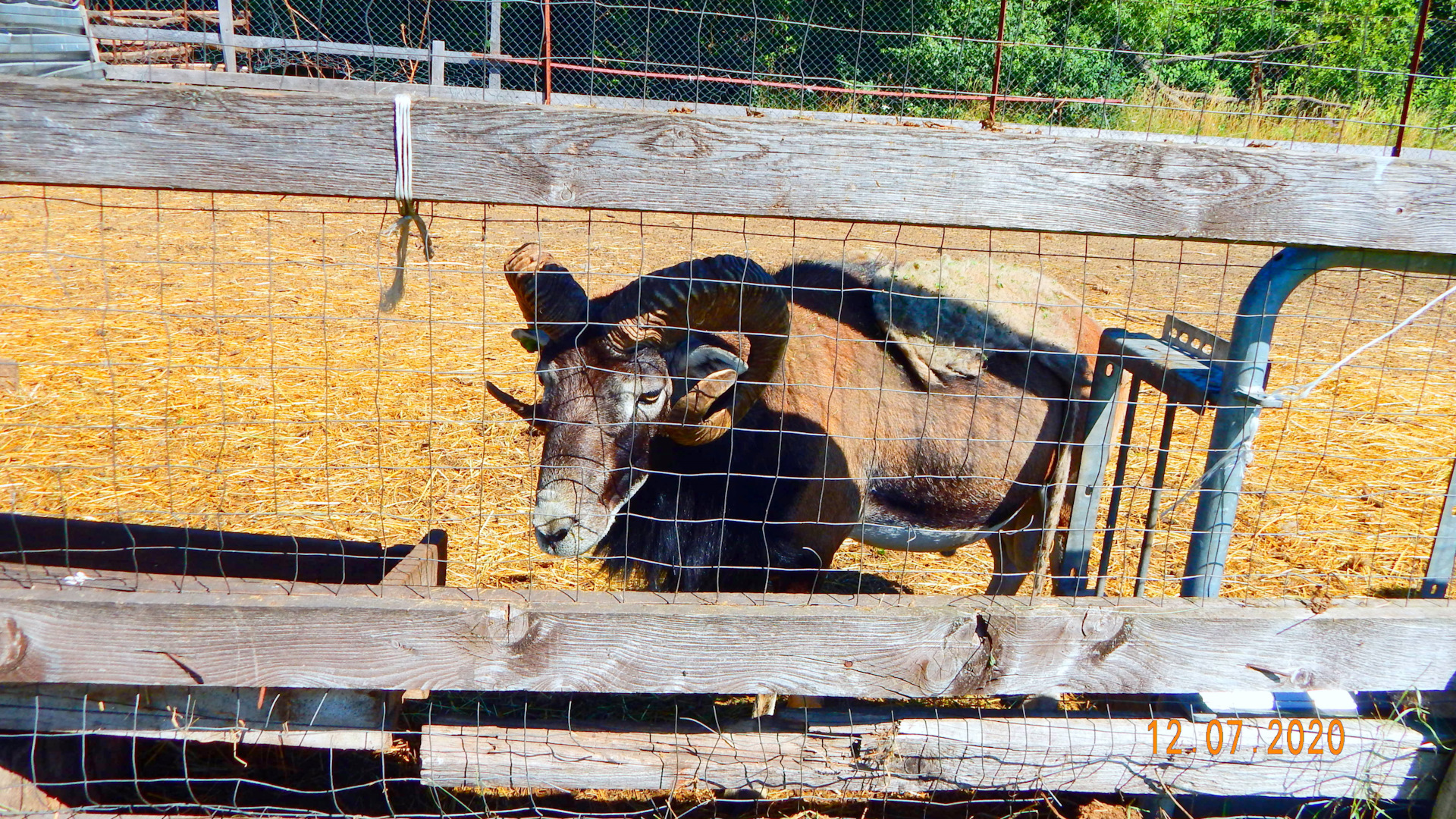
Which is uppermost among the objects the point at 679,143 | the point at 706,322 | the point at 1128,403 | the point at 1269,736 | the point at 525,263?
the point at 679,143

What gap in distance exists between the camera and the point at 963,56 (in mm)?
19750

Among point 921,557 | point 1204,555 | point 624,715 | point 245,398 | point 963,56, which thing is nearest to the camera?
point 1204,555

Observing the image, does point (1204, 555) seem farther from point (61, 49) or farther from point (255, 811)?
point (61, 49)

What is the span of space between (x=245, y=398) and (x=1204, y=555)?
250 inches

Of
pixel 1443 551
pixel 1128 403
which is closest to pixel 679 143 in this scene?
pixel 1128 403

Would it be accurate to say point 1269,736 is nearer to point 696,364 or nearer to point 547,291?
point 696,364

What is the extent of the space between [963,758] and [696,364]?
74.7 inches

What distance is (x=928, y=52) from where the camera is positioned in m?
19.9

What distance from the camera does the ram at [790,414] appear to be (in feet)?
12.9

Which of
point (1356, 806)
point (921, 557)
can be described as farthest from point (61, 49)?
point (1356, 806)

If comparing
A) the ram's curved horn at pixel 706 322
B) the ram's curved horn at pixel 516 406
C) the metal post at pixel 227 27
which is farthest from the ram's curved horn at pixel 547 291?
the metal post at pixel 227 27

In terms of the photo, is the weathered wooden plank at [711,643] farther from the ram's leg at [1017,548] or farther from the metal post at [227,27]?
the metal post at [227,27]

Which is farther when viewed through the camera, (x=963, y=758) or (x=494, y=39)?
(x=494, y=39)

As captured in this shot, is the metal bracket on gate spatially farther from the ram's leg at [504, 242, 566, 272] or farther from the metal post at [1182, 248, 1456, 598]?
the ram's leg at [504, 242, 566, 272]
